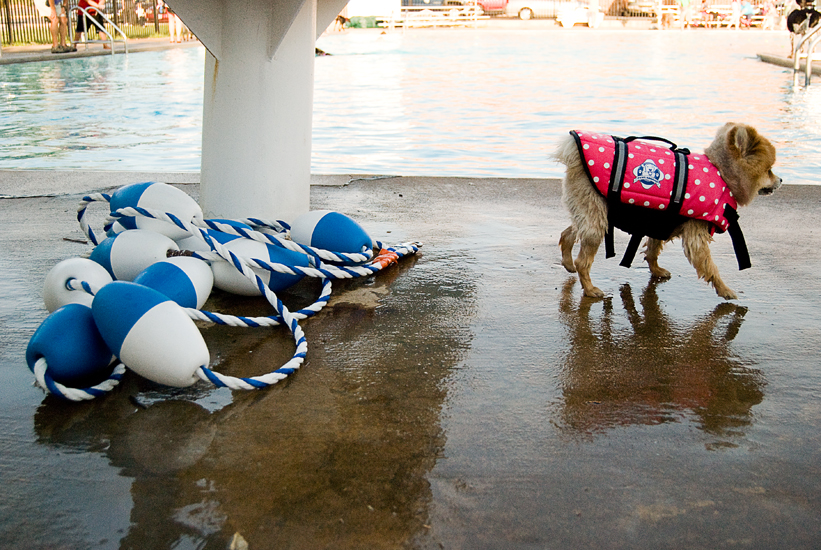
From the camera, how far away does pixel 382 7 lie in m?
69.2

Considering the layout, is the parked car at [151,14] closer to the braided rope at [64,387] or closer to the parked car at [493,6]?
the parked car at [493,6]

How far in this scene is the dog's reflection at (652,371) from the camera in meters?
2.96

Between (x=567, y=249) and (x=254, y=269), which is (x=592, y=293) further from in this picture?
(x=254, y=269)

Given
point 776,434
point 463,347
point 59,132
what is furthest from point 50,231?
point 59,132

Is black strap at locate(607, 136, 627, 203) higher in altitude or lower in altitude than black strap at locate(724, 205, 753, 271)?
higher

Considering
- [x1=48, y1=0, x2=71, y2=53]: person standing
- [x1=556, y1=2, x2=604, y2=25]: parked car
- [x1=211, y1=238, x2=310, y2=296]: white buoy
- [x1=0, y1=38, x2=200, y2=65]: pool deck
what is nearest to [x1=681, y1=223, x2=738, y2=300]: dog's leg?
[x1=211, y1=238, x2=310, y2=296]: white buoy

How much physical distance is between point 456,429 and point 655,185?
2193mm

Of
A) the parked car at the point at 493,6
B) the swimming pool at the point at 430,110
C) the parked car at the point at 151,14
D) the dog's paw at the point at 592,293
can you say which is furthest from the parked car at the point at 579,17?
the dog's paw at the point at 592,293

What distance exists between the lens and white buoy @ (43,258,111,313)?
351 cm

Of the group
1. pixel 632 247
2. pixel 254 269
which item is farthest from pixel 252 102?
pixel 632 247

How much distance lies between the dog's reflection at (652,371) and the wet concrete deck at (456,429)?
14 mm

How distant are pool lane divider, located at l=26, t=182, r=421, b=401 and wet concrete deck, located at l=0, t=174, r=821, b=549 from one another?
0.13 meters

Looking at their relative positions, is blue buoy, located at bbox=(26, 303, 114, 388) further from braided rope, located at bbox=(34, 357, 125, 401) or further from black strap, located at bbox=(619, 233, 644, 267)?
black strap, located at bbox=(619, 233, 644, 267)

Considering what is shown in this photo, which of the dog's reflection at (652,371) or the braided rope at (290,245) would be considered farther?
the braided rope at (290,245)
